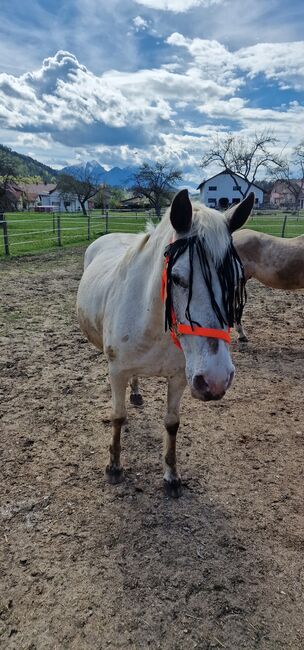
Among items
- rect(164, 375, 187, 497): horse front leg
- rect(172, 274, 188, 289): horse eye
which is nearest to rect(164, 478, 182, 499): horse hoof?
rect(164, 375, 187, 497): horse front leg

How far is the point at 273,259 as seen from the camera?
6.07 metres

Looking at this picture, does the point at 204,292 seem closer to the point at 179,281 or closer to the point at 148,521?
the point at 179,281

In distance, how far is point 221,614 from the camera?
77.7 inches

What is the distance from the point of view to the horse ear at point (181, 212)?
5.68ft

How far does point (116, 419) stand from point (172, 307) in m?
1.35

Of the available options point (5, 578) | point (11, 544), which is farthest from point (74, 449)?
point (5, 578)

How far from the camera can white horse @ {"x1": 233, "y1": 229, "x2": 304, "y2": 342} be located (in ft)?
19.4

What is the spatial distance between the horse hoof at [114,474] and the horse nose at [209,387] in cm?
156

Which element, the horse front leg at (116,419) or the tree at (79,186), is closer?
the horse front leg at (116,419)

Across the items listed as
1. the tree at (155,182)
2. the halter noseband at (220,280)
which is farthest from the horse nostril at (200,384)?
the tree at (155,182)

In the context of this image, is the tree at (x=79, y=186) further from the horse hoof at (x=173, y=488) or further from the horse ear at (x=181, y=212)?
the horse ear at (x=181, y=212)

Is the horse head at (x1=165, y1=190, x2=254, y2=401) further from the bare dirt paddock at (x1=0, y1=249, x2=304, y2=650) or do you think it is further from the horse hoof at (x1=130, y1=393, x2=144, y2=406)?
the horse hoof at (x1=130, y1=393, x2=144, y2=406)

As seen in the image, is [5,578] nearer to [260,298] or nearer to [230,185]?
[260,298]

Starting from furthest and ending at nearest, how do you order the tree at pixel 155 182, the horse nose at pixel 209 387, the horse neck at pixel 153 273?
the tree at pixel 155 182 < the horse neck at pixel 153 273 < the horse nose at pixel 209 387
